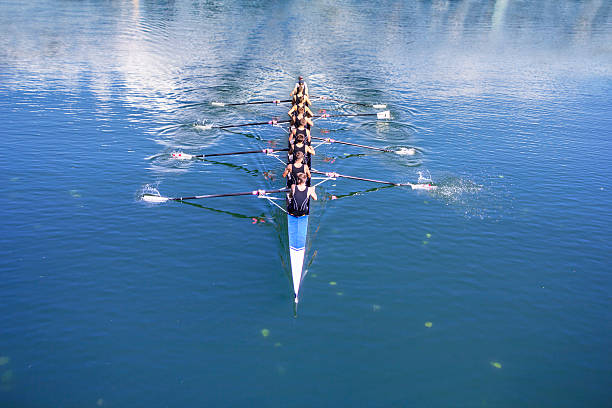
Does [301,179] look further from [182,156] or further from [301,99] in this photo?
[301,99]

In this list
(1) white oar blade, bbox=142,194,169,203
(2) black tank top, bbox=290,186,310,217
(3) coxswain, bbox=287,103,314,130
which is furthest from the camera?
(3) coxswain, bbox=287,103,314,130

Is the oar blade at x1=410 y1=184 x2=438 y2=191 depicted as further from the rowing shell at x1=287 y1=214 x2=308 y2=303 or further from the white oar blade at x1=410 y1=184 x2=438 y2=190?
the rowing shell at x1=287 y1=214 x2=308 y2=303

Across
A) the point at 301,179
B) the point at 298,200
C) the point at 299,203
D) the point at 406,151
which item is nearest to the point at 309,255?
the point at 299,203

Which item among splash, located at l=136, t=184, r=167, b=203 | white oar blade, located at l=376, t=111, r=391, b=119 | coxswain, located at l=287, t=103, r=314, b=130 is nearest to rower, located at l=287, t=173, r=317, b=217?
splash, located at l=136, t=184, r=167, b=203

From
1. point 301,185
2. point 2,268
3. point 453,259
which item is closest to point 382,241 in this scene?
point 453,259

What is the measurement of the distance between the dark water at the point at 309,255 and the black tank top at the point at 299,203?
2.20 metres

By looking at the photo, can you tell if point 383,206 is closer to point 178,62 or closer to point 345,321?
point 345,321

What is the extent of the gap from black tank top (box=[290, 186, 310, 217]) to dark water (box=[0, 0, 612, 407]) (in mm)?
2196

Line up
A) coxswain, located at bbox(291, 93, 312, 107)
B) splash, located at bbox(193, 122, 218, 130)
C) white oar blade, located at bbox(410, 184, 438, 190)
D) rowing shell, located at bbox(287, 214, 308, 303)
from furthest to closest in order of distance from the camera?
splash, located at bbox(193, 122, 218, 130)
coxswain, located at bbox(291, 93, 312, 107)
white oar blade, located at bbox(410, 184, 438, 190)
rowing shell, located at bbox(287, 214, 308, 303)

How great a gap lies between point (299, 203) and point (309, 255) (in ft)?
8.26

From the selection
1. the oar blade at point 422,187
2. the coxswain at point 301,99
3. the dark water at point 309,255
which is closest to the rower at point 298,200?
the dark water at point 309,255

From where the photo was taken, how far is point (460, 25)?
84.4m

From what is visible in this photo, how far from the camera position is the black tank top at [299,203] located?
18.2 metres

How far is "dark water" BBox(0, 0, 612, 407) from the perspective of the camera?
13.3m
